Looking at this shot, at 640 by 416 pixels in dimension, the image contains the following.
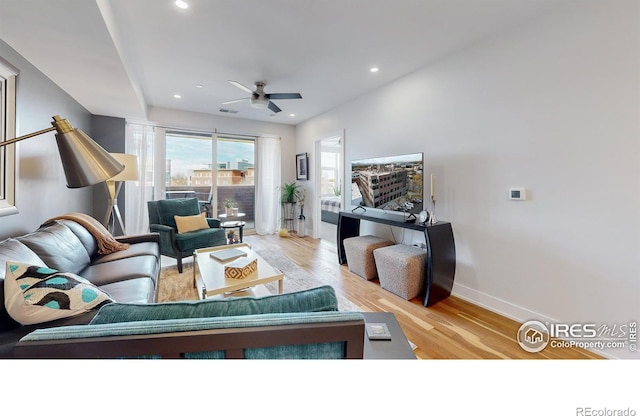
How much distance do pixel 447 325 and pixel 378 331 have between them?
140 centimetres

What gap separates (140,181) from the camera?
4.20m

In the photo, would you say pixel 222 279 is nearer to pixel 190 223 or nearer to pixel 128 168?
pixel 190 223

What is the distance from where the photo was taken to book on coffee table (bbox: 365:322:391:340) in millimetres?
931

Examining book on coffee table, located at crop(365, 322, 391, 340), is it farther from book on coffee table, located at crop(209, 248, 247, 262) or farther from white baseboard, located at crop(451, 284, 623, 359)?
white baseboard, located at crop(451, 284, 623, 359)

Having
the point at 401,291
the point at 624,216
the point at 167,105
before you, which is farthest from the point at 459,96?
the point at 167,105

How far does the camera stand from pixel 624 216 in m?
1.56

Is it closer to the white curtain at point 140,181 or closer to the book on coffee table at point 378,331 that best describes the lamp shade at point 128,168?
the white curtain at point 140,181

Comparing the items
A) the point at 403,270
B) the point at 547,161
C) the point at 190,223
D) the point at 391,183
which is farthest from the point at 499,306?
the point at 190,223

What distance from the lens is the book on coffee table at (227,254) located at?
7.54ft

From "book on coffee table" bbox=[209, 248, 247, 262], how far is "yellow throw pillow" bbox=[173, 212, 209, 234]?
112 centimetres

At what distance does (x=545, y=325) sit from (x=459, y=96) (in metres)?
2.15

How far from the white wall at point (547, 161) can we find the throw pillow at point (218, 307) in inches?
81.5

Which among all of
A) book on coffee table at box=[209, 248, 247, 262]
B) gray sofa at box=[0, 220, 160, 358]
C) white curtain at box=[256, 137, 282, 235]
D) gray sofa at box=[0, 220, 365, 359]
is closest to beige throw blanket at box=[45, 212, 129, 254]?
gray sofa at box=[0, 220, 160, 358]
